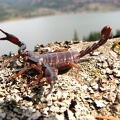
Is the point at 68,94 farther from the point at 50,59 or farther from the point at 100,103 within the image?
the point at 50,59

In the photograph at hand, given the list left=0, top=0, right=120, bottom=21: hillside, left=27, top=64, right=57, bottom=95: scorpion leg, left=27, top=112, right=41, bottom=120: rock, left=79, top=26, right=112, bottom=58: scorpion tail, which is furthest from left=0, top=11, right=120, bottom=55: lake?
left=0, top=0, right=120, bottom=21: hillside

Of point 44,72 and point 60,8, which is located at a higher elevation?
point 60,8

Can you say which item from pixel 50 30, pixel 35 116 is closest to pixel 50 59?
pixel 35 116

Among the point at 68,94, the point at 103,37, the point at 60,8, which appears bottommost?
the point at 68,94

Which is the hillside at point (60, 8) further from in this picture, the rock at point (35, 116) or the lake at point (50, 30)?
the rock at point (35, 116)

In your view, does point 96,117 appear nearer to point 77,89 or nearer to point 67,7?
point 77,89

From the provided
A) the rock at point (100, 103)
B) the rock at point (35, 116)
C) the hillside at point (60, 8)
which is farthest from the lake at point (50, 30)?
the hillside at point (60, 8)

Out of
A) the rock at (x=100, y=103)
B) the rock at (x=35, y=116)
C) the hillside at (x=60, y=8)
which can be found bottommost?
the rock at (x=35, y=116)

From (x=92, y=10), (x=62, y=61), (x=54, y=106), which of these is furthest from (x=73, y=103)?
(x=92, y=10)
